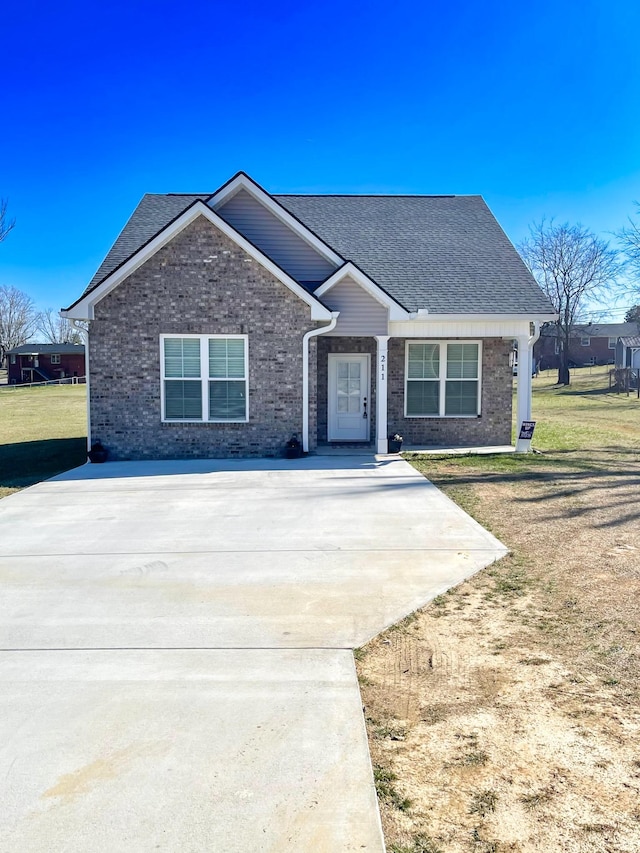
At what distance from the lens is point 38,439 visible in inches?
815

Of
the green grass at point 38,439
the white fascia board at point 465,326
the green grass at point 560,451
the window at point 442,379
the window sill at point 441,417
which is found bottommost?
the green grass at point 38,439

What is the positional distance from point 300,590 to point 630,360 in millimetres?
60113

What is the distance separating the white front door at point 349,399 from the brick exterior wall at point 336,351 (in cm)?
11

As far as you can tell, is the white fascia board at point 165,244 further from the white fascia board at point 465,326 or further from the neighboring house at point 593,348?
the neighboring house at point 593,348

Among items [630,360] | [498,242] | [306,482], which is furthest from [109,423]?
[630,360]

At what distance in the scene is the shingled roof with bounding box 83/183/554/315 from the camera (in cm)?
1636

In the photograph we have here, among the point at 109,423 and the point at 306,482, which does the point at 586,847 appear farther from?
the point at 109,423

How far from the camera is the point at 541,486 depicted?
451 inches

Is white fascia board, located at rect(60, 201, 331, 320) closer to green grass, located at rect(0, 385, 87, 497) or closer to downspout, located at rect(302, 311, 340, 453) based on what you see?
→ downspout, located at rect(302, 311, 340, 453)

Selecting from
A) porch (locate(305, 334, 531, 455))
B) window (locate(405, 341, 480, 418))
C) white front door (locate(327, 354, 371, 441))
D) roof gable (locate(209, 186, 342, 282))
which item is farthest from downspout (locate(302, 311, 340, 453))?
window (locate(405, 341, 480, 418))

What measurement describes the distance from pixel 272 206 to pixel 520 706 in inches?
528

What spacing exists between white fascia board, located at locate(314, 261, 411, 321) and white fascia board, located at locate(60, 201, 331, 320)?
0.75 m

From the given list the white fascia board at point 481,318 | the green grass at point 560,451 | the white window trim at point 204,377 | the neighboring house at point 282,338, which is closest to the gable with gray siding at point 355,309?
the neighboring house at point 282,338

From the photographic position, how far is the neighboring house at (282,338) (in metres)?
14.4
